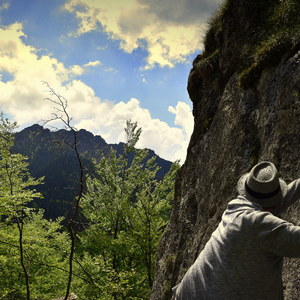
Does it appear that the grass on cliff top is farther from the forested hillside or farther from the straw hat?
the forested hillside

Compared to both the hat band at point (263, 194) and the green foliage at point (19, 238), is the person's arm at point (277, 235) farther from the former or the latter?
the green foliage at point (19, 238)

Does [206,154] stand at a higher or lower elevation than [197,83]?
lower

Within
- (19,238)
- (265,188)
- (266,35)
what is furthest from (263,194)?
(19,238)

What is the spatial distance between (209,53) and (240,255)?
8682 millimetres

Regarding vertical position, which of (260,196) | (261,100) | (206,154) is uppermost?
(261,100)

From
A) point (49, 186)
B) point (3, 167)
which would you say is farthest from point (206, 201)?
point (49, 186)

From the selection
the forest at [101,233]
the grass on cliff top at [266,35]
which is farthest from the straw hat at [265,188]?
the forest at [101,233]

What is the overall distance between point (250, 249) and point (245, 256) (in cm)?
8

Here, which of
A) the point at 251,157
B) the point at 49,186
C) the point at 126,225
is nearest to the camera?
the point at 251,157

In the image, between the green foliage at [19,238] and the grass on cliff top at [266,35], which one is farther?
the green foliage at [19,238]

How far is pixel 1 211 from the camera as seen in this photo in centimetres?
1190

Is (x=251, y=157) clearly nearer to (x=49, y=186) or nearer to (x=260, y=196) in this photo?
(x=260, y=196)

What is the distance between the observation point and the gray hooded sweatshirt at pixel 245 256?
6.53ft

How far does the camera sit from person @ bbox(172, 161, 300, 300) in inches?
79.7
